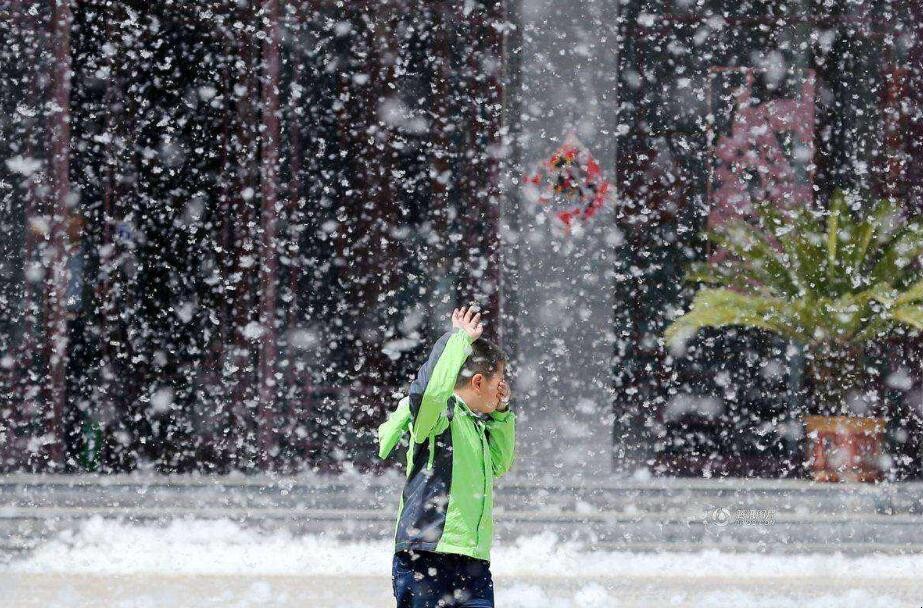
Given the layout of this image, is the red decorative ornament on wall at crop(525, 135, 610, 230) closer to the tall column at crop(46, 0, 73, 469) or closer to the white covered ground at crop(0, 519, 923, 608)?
the tall column at crop(46, 0, 73, 469)

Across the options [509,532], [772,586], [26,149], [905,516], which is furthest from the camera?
[26,149]

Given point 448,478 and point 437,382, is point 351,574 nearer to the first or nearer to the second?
point 448,478

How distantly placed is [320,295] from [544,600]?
6.26m

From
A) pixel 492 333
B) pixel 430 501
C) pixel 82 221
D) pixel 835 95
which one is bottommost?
pixel 430 501

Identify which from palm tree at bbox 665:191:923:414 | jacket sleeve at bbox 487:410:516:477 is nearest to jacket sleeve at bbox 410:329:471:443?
jacket sleeve at bbox 487:410:516:477

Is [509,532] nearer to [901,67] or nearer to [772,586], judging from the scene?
[772,586]

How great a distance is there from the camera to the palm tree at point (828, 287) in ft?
35.6

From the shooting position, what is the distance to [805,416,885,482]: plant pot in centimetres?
1096

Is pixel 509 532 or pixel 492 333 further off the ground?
pixel 492 333

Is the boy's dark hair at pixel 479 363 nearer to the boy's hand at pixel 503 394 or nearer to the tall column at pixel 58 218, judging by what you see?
the boy's hand at pixel 503 394

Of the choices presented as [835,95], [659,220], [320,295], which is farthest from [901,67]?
[320,295]

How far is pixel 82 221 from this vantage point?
12.3 m

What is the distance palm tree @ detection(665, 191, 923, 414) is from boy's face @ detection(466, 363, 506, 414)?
23.8 ft

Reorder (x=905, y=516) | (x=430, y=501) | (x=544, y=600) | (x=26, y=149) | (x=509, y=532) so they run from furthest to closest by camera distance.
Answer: (x=26, y=149)
(x=905, y=516)
(x=509, y=532)
(x=544, y=600)
(x=430, y=501)
